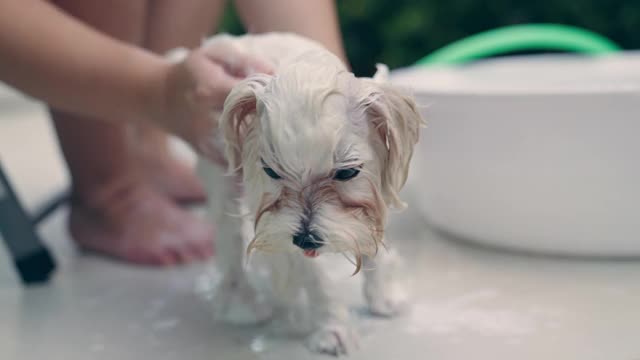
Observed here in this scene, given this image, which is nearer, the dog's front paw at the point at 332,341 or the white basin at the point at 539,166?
the dog's front paw at the point at 332,341

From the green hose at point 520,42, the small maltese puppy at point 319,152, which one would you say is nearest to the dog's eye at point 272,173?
the small maltese puppy at point 319,152

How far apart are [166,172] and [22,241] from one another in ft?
1.08

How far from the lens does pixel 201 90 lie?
2.30 feet

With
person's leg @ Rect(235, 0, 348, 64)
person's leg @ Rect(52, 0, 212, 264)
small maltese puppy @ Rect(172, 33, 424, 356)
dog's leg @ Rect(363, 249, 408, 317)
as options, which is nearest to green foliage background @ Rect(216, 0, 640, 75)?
person's leg @ Rect(52, 0, 212, 264)

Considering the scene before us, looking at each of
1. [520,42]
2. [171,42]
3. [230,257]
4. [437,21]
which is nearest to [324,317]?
[230,257]

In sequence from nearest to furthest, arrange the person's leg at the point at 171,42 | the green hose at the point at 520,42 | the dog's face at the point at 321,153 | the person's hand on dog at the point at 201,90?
the dog's face at the point at 321,153 < the person's hand on dog at the point at 201,90 < the person's leg at the point at 171,42 < the green hose at the point at 520,42

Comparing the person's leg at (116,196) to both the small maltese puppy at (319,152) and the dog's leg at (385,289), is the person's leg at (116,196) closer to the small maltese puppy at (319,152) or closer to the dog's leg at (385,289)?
the dog's leg at (385,289)

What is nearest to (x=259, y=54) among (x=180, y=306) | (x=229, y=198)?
(x=229, y=198)

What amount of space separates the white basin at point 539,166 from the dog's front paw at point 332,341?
0.83 feet

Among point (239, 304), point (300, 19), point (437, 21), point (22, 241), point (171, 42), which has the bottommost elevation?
point (22, 241)

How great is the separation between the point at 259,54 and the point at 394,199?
19 cm

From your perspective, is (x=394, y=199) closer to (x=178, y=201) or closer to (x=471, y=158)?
(x=471, y=158)

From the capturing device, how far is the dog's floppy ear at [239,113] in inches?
22.2

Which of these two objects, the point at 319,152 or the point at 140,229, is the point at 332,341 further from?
the point at 140,229
